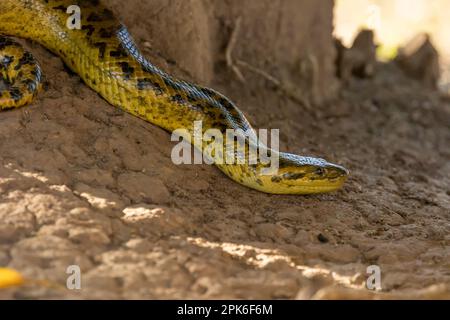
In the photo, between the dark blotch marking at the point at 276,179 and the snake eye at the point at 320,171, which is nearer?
the dark blotch marking at the point at 276,179

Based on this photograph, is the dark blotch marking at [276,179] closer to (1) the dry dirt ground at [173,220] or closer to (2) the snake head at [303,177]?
(2) the snake head at [303,177]

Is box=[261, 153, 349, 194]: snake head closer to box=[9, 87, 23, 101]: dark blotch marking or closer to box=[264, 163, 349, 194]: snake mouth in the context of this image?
box=[264, 163, 349, 194]: snake mouth

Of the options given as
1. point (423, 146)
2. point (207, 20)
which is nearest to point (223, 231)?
point (207, 20)

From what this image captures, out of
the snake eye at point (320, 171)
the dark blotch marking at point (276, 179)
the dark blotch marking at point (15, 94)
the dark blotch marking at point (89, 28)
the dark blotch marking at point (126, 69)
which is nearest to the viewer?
the dark blotch marking at point (15, 94)

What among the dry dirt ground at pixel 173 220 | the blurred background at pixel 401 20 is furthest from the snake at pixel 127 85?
the blurred background at pixel 401 20

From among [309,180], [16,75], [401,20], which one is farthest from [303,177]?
[401,20]

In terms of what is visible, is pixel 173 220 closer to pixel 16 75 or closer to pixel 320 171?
pixel 320 171
